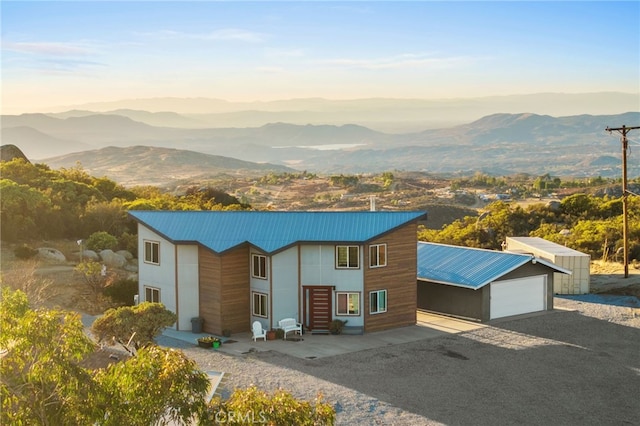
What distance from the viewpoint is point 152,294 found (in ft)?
87.7

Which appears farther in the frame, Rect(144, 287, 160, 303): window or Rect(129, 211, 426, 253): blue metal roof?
Rect(144, 287, 160, 303): window

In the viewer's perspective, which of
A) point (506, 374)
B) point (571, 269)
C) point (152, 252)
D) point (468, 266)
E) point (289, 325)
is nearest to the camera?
point (506, 374)

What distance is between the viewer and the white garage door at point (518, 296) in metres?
27.5

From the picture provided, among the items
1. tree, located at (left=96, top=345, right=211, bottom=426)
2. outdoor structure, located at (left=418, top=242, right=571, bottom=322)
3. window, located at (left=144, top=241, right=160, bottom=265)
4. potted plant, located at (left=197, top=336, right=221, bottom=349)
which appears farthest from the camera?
outdoor structure, located at (left=418, top=242, right=571, bottom=322)

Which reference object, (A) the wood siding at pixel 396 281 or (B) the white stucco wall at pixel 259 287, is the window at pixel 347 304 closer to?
(A) the wood siding at pixel 396 281

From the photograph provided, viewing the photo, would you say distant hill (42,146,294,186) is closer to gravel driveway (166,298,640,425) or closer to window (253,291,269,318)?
window (253,291,269,318)

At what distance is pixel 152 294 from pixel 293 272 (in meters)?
5.37

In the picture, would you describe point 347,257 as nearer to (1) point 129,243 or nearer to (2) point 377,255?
(2) point 377,255

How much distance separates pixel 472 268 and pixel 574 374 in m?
8.23

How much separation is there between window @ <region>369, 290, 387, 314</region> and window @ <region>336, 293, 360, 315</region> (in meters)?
0.47

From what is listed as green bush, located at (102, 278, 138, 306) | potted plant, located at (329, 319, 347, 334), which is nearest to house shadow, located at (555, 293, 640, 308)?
potted plant, located at (329, 319, 347, 334)

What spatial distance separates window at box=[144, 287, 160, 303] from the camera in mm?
26531

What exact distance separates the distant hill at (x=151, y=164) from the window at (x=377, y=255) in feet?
395

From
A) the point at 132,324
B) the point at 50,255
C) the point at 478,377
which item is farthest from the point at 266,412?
the point at 50,255
